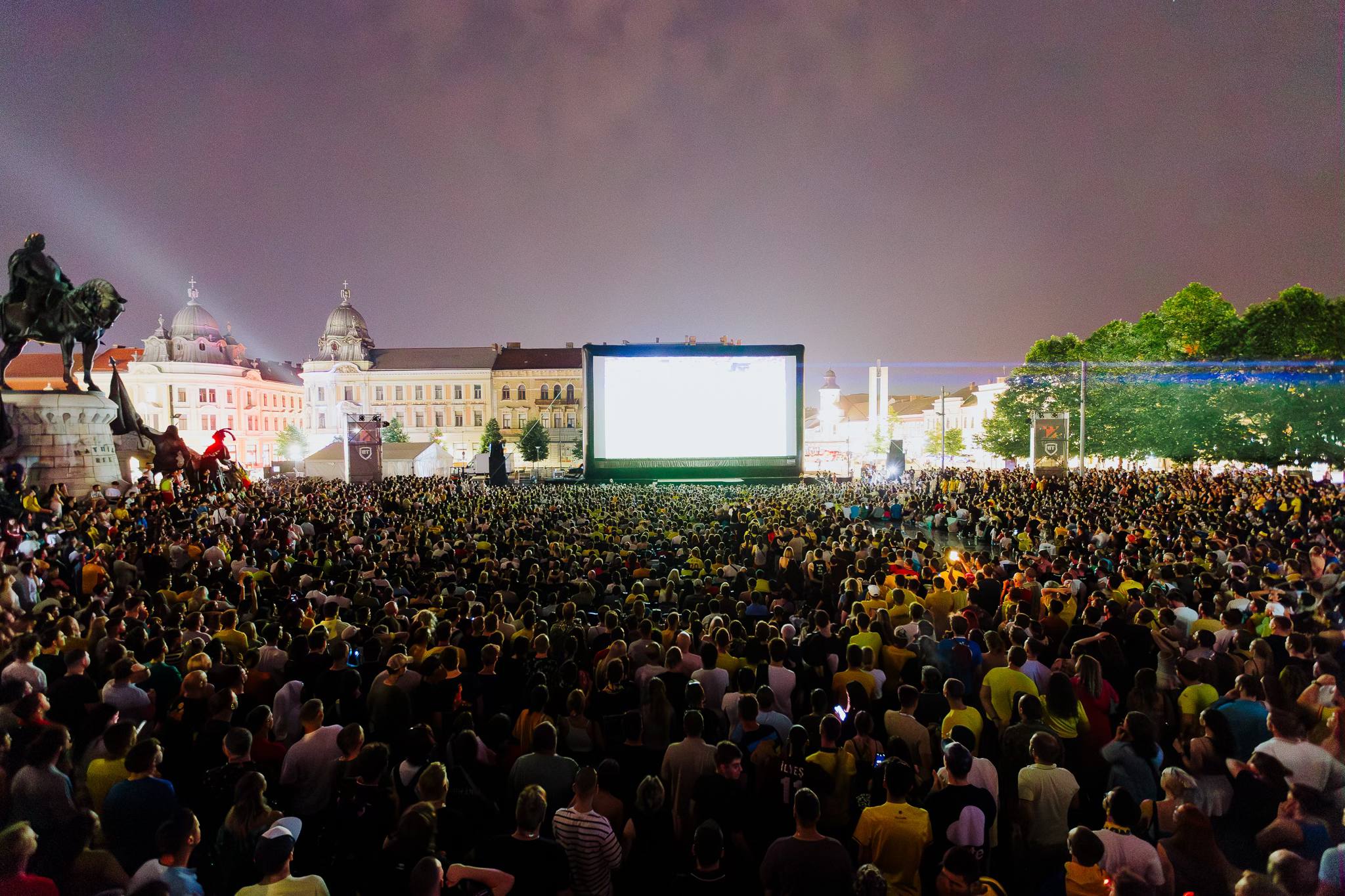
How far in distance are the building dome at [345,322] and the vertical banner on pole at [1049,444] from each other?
71246 mm

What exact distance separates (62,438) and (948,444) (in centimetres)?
7713

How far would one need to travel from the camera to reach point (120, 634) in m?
6.08

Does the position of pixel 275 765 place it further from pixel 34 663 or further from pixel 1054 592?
pixel 1054 592

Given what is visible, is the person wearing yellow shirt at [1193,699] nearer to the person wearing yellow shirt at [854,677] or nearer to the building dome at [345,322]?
the person wearing yellow shirt at [854,677]

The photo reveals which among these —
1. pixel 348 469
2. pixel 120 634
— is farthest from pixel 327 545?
pixel 348 469

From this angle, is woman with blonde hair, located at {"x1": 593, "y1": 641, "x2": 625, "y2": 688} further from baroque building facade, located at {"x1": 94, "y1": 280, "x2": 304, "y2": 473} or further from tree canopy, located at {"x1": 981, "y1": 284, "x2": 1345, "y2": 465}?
baroque building facade, located at {"x1": 94, "y1": 280, "x2": 304, "y2": 473}

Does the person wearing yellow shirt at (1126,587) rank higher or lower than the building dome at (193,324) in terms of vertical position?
lower

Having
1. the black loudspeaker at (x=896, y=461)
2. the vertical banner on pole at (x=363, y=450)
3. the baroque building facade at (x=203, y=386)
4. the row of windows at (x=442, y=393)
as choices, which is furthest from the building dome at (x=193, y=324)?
the black loudspeaker at (x=896, y=461)

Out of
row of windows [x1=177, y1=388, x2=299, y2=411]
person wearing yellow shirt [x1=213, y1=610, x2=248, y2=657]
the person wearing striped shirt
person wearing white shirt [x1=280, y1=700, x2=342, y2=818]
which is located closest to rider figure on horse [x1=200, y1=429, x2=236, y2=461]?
person wearing yellow shirt [x1=213, y1=610, x2=248, y2=657]

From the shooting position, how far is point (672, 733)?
16.6 feet

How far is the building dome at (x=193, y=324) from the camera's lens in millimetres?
71562

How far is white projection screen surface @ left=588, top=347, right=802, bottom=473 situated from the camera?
1297 cm

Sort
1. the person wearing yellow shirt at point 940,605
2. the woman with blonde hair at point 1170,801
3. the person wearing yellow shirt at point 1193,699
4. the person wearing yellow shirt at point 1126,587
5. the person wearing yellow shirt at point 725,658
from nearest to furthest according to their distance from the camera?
1. the woman with blonde hair at point 1170,801
2. the person wearing yellow shirt at point 1193,699
3. the person wearing yellow shirt at point 725,658
4. the person wearing yellow shirt at point 940,605
5. the person wearing yellow shirt at point 1126,587

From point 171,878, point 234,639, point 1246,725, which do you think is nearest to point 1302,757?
point 1246,725
